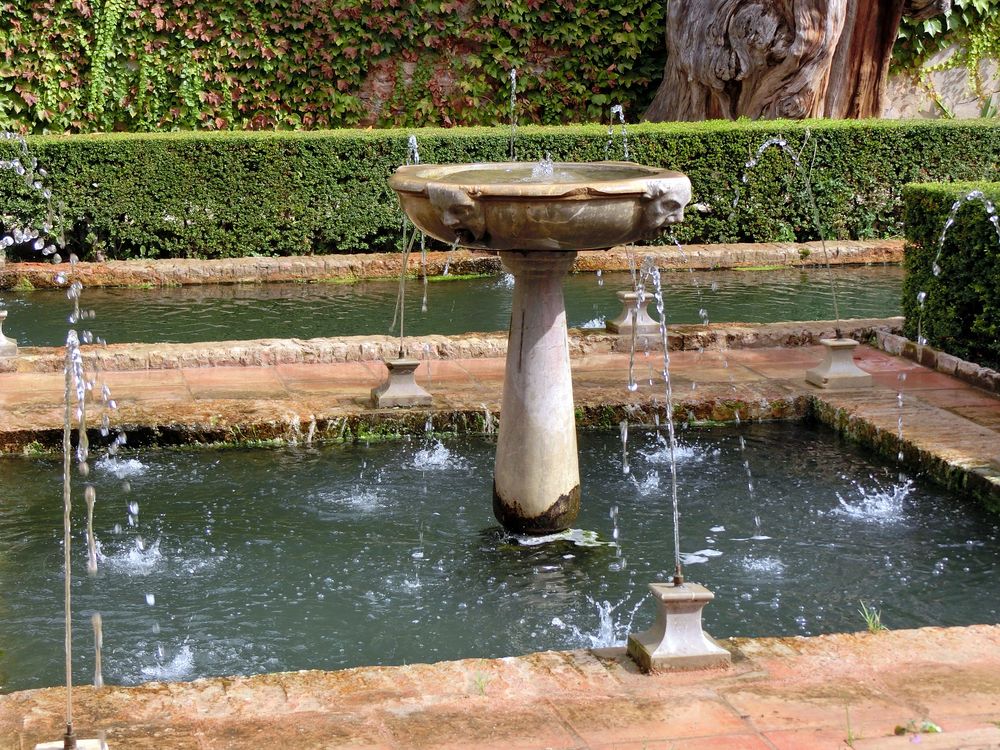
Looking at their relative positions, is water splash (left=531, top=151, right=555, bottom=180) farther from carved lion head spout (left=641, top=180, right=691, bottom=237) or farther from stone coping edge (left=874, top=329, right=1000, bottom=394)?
stone coping edge (left=874, top=329, right=1000, bottom=394)

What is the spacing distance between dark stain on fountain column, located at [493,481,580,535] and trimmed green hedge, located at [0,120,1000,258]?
276 inches

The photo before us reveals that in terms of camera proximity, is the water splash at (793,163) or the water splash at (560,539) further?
the water splash at (793,163)

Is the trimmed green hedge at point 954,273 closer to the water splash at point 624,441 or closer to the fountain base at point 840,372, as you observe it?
the fountain base at point 840,372

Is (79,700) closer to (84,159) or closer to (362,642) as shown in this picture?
(362,642)

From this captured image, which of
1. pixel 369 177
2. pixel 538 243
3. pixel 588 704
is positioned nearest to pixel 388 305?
pixel 369 177

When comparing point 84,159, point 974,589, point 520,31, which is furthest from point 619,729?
point 520,31

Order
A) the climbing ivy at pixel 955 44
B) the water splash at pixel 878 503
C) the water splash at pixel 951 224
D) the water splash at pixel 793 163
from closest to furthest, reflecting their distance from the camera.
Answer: the water splash at pixel 878 503 → the water splash at pixel 951 224 → the water splash at pixel 793 163 → the climbing ivy at pixel 955 44

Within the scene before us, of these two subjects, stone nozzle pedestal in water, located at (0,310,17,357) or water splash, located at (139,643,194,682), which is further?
stone nozzle pedestal in water, located at (0,310,17,357)

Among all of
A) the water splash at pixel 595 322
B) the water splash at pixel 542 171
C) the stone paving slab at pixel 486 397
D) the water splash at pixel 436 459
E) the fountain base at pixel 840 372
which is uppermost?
the water splash at pixel 542 171

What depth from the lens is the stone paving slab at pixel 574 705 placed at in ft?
10.3

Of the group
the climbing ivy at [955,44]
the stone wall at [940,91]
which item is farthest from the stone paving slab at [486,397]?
the stone wall at [940,91]

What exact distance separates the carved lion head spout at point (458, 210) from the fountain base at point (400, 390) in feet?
6.68

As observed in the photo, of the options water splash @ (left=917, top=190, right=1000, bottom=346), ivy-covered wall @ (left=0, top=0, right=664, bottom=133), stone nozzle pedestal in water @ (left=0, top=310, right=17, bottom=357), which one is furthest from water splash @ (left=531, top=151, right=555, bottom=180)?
ivy-covered wall @ (left=0, top=0, right=664, bottom=133)

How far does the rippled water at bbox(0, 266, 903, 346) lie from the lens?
9117mm
